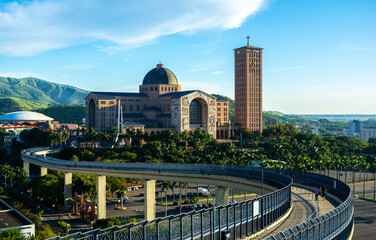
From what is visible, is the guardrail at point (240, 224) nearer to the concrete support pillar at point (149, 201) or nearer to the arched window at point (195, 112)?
the concrete support pillar at point (149, 201)

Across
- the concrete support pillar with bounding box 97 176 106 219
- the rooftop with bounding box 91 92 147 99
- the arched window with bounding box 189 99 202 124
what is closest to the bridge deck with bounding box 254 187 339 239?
the concrete support pillar with bounding box 97 176 106 219

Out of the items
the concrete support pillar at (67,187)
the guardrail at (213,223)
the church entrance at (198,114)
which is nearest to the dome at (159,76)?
the church entrance at (198,114)

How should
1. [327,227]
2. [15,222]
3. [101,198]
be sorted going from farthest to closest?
1. [101,198]
2. [15,222]
3. [327,227]

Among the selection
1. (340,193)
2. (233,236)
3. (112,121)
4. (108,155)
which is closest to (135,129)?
(112,121)

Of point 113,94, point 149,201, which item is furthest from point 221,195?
point 113,94

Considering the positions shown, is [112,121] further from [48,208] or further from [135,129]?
[48,208]

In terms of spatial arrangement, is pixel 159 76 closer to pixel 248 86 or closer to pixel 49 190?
pixel 248 86
